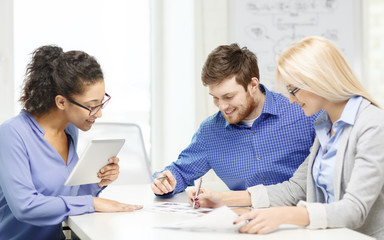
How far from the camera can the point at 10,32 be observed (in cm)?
346

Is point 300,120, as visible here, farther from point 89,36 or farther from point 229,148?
point 89,36

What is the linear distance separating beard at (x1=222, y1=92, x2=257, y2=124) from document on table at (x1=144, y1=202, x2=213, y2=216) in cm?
49

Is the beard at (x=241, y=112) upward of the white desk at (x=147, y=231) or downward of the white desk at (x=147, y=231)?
upward

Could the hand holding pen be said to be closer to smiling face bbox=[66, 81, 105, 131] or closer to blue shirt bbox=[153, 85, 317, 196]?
blue shirt bbox=[153, 85, 317, 196]

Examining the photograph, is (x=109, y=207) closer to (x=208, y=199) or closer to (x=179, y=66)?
(x=208, y=199)

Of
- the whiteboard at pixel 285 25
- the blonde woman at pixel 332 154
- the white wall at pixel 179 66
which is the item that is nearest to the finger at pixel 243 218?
the blonde woman at pixel 332 154

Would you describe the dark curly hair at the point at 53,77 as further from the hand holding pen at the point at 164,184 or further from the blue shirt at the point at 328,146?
the blue shirt at the point at 328,146

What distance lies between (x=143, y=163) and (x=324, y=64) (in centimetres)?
158

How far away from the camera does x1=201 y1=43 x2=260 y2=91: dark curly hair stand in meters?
2.23

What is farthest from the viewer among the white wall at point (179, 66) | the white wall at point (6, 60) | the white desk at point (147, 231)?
the white wall at point (179, 66)

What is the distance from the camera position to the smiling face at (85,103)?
1936 mm

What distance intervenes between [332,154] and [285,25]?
2.28m

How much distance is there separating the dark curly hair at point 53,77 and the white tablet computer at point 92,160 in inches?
9.4

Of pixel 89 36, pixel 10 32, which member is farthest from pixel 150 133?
pixel 10 32
